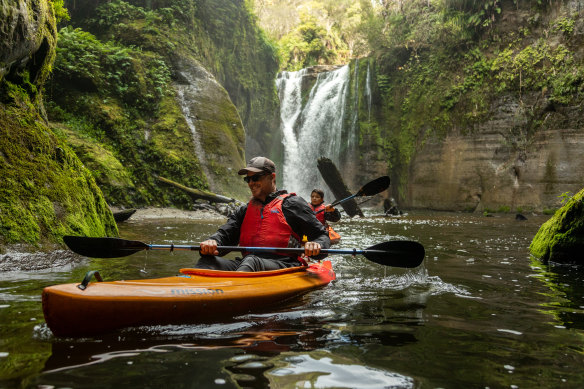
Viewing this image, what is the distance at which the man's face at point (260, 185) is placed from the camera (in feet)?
12.8

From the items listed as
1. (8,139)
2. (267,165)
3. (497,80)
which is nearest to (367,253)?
(267,165)

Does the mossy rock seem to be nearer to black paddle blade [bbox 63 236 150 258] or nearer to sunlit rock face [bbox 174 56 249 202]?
black paddle blade [bbox 63 236 150 258]

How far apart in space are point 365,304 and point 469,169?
594 inches

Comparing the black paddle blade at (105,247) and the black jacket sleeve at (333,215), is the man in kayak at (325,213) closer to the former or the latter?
the black jacket sleeve at (333,215)

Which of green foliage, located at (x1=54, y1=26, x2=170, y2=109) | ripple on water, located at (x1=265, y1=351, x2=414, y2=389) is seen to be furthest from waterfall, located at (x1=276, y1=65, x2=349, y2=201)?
ripple on water, located at (x1=265, y1=351, x2=414, y2=389)

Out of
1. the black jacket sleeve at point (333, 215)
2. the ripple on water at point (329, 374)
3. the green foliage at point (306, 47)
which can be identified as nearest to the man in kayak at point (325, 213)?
the black jacket sleeve at point (333, 215)

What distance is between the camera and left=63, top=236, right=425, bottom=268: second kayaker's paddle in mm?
3447

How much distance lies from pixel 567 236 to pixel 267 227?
4011 millimetres

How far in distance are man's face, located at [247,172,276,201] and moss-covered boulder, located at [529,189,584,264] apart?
12.9 feet

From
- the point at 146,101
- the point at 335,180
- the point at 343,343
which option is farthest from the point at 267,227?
the point at 146,101

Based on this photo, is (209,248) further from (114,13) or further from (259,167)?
(114,13)

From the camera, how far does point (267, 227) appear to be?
3893 mm

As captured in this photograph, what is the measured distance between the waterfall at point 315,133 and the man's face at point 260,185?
18311mm

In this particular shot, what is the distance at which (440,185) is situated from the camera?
693 inches
